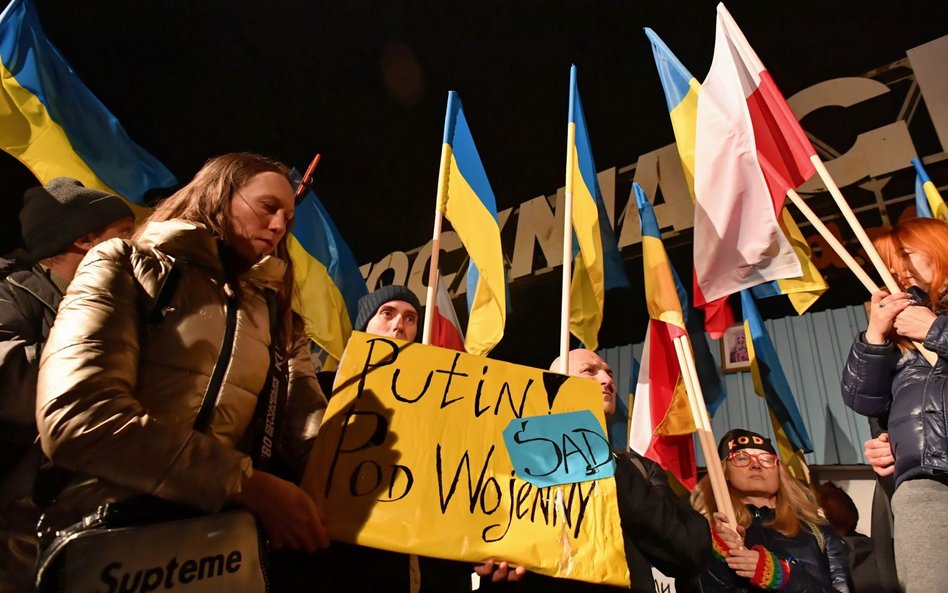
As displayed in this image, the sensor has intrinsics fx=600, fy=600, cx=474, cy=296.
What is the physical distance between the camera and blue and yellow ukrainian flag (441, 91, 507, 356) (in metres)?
2.70

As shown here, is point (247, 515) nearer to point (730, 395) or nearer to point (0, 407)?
point (0, 407)

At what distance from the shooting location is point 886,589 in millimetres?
2180

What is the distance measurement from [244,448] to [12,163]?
6.60 meters

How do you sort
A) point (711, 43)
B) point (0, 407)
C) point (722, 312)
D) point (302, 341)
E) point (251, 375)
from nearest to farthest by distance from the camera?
point (251, 375) < point (0, 407) < point (302, 341) < point (722, 312) < point (711, 43)

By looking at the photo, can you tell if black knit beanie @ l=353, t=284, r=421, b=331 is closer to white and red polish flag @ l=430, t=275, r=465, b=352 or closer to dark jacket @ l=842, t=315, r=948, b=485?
white and red polish flag @ l=430, t=275, r=465, b=352

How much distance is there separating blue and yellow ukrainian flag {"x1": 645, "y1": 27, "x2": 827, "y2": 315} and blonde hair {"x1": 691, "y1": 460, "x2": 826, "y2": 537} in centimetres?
88

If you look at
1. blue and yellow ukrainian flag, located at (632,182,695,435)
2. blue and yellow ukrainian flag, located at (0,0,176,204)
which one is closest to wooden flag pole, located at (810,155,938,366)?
blue and yellow ukrainian flag, located at (632,182,695,435)

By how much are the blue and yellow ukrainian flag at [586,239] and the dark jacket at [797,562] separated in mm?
1114

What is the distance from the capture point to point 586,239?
2.83m

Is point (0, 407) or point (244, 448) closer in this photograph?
point (244, 448)

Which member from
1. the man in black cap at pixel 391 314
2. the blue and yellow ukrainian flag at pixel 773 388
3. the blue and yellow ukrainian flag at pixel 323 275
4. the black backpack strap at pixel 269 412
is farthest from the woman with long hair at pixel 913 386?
the blue and yellow ukrainian flag at pixel 323 275

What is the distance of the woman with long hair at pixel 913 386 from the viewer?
1708 millimetres

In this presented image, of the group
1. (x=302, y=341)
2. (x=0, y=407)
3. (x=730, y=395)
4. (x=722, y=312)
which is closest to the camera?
(x=0, y=407)

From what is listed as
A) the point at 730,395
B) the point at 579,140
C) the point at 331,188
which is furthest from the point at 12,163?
the point at 730,395
